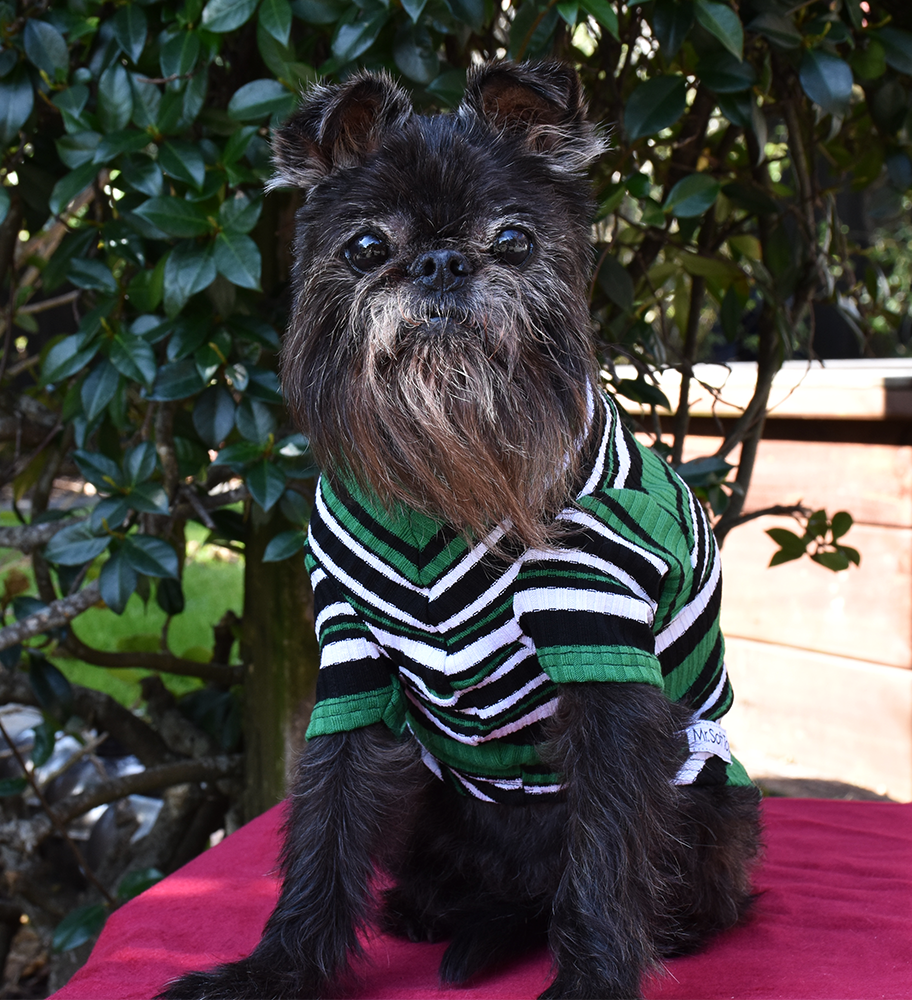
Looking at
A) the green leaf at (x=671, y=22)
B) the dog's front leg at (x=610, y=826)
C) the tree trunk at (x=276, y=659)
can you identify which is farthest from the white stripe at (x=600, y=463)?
the tree trunk at (x=276, y=659)

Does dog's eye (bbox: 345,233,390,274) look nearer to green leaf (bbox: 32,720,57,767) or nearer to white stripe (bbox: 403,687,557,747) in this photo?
white stripe (bbox: 403,687,557,747)

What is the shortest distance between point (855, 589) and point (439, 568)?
244cm

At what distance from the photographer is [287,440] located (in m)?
1.87

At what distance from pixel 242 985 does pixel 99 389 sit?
1.08 metres

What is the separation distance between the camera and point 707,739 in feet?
4.64

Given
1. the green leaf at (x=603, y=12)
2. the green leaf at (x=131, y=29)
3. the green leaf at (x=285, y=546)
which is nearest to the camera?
the green leaf at (x=603, y=12)

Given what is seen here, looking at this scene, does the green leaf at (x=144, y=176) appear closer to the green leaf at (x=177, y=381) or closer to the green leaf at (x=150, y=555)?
the green leaf at (x=177, y=381)

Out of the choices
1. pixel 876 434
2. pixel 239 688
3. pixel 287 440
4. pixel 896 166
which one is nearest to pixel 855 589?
pixel 876 434

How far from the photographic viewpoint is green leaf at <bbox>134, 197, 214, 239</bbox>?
1.66 m

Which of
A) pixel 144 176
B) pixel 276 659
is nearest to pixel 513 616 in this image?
pixel 144 176

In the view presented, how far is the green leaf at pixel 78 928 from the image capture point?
213 cm

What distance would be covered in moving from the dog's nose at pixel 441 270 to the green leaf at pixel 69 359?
95cm

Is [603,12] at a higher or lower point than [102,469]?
higher

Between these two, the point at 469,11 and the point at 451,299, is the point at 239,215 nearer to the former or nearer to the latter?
the point at 469,11
